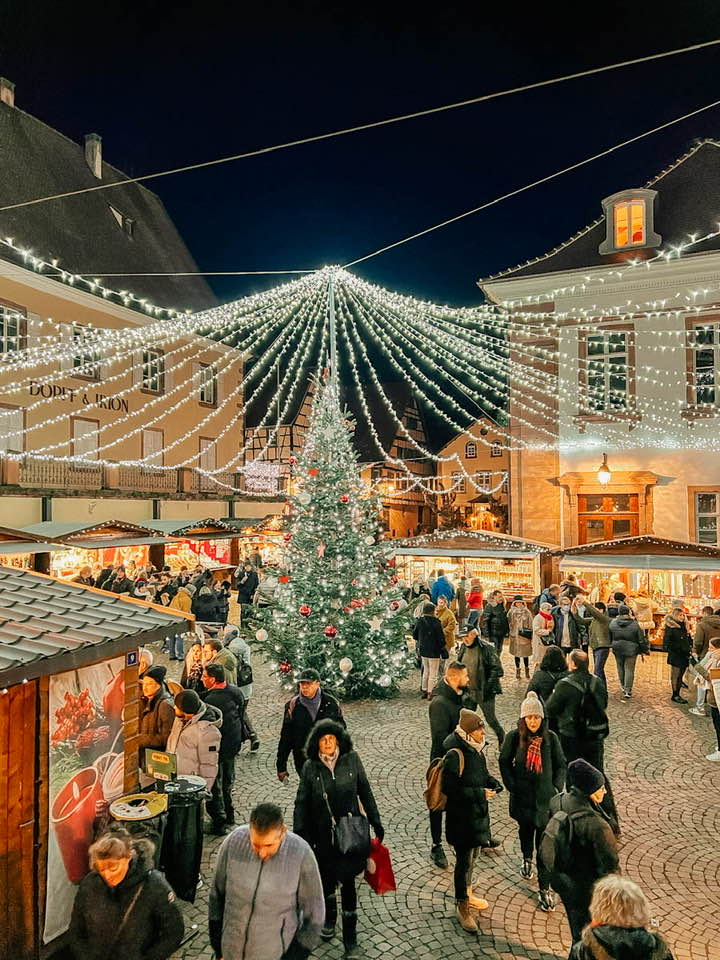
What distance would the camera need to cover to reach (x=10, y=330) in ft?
70.1

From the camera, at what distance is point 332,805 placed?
14.7 feet

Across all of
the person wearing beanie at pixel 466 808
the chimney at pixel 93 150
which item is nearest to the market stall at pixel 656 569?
the person wearing beanie at pixel 466 808

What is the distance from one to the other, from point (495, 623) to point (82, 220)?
23176 mm

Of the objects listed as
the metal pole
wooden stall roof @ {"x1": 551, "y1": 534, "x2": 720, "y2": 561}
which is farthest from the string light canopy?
wooden stall roof @ {"x1": 551, "y1": 534, "x2": 720, "y2": 561}

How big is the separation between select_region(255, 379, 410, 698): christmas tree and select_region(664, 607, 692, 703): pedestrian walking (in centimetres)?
424

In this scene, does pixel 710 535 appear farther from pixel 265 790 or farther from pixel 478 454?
pixel 478 454

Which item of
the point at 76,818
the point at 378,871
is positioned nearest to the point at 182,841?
the point at 76,818

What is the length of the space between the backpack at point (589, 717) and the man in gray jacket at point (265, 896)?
3424 mm

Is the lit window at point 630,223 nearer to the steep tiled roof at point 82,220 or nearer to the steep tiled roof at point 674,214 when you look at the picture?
the steep tiled roof at point 674,214

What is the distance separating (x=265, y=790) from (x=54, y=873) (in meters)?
3.02

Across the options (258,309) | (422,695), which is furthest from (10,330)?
(422,695)

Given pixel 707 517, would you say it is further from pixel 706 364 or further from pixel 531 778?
pixel 531 778

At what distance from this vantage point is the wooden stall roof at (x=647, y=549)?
15.0 metres

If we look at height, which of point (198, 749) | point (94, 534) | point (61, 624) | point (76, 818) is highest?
point (61, 624)
